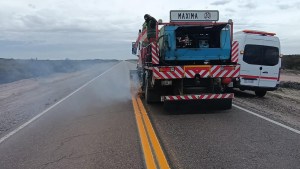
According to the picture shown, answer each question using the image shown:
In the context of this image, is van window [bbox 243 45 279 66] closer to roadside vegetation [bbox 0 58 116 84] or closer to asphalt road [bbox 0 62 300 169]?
asphalt road [bbox 0 62 300 169]

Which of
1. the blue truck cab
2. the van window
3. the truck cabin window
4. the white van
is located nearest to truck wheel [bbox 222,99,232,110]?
the blue truck cab

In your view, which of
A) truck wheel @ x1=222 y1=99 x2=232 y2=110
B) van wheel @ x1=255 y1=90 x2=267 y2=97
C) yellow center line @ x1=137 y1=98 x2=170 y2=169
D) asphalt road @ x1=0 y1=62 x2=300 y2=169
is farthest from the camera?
van wheel @ x1=255 y1=90 x2=267 y2=97

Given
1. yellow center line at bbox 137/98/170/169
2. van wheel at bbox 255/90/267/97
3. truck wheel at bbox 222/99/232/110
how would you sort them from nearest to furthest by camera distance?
yellow center line at bbox 137/98/170/169 → truck wheel at bbox 222/99/232/110 → van wheel at bbox 255/90/267/97

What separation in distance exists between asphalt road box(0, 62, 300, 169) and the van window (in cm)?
508

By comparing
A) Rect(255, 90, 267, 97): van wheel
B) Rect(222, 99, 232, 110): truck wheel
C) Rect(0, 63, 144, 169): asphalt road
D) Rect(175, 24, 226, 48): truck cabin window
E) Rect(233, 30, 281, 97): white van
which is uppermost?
Rect(175, 24, 226, 48): truck cabin window

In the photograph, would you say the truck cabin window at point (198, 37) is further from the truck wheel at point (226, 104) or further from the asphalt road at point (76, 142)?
the asphalt road at point (76, 142)

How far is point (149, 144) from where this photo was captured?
7.61 meters

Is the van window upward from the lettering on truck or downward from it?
downward

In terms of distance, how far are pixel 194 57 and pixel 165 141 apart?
4.72m

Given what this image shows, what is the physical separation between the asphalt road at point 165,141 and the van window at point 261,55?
5.08 meters

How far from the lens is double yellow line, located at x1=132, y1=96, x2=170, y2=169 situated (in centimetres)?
629

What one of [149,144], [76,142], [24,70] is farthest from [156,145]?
[24,70]

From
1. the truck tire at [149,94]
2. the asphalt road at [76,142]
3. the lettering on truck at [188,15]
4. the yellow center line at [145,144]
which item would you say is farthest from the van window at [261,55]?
the yellow center line at [145,144]

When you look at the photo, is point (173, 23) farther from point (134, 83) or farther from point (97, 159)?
point (134, 83)
